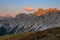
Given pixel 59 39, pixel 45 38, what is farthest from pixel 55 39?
pixel 45 38

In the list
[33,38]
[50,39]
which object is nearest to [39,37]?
[33,38]

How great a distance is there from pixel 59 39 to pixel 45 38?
6.28 meters

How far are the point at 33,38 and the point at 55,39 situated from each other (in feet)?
28.9

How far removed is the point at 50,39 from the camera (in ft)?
189

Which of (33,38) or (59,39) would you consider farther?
(33,38)

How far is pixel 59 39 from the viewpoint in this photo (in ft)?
185

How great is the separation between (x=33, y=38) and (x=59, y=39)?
373 inches

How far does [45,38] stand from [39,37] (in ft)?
7.72

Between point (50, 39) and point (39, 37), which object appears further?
point (39, 37)

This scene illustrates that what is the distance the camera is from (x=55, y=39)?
55875 millimetres

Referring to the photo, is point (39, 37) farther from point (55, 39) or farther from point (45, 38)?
point (55, 39)

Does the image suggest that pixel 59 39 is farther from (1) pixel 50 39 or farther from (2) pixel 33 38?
(2) pixel 33 38

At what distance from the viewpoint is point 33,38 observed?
2442 inches

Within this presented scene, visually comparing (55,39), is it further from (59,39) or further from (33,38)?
(33,38)
